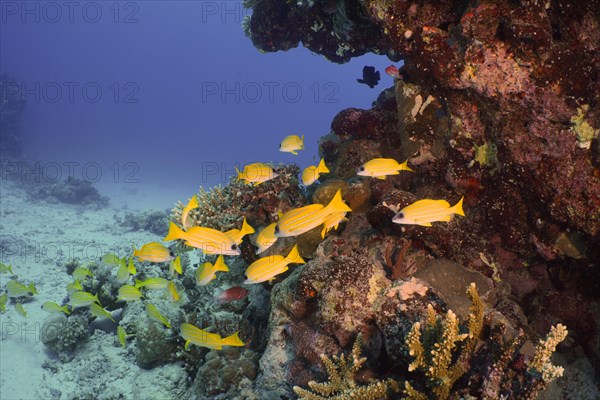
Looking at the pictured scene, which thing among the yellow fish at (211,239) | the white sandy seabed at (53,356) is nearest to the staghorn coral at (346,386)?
the yellow fish at (211,239)

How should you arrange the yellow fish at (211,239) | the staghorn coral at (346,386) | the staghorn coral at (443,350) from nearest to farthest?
1. the staghorn coral at (443,350)
2. the staghorn coral at (346,386)
3. the yellow fish at (211,239)

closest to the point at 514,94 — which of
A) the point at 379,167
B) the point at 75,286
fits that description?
the point at 379,167

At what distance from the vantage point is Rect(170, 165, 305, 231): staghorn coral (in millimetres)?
6414

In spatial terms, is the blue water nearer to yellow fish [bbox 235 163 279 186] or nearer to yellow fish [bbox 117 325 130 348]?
yellow fish [bbox 117 325 130 348]

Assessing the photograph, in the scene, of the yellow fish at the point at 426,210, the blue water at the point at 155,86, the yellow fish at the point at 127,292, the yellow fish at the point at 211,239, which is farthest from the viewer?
the blue water at the point at 155,86

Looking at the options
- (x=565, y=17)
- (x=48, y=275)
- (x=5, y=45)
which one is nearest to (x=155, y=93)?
(x=5, y=45)

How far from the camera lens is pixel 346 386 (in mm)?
3535

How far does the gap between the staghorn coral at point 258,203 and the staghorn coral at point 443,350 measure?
11.9ft

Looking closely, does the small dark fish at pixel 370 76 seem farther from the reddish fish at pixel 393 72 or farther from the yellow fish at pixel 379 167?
the yellow fish at pixel 379 167

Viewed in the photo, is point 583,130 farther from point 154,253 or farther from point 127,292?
point 127,292

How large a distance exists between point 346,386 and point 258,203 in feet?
12.1

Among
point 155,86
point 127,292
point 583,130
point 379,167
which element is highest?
point 583,130

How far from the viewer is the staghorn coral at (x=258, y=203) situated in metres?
6.41

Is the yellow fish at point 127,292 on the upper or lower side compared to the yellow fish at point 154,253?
lower
